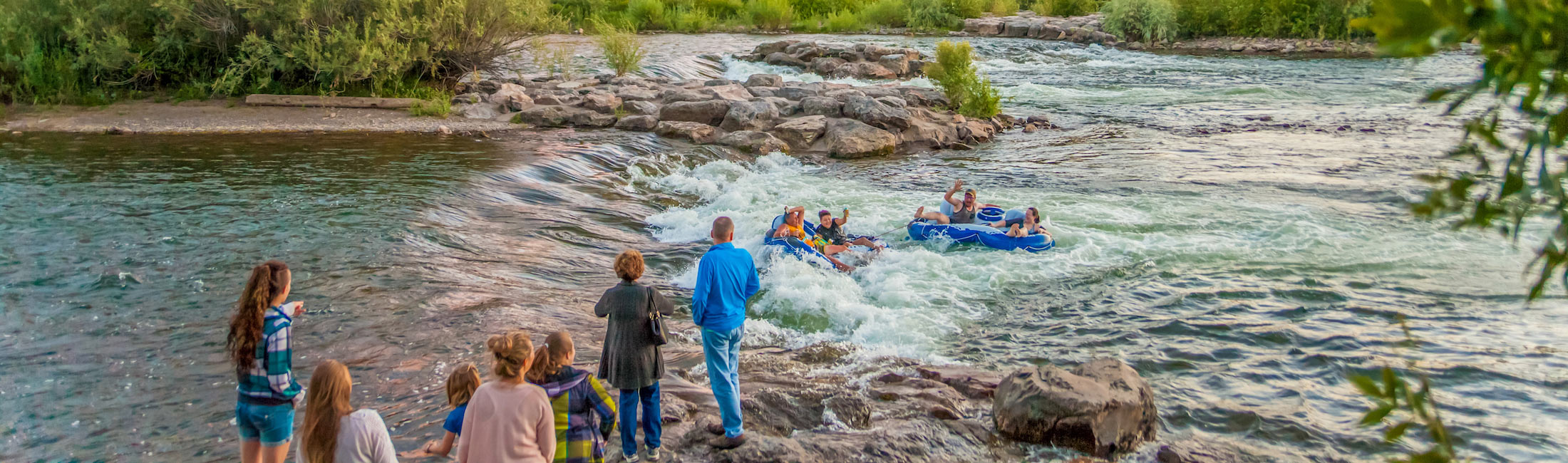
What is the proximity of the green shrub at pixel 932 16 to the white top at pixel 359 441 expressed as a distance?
38.0 metres

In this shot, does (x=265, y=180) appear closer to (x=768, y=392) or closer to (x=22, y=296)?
(x=22, y=296)

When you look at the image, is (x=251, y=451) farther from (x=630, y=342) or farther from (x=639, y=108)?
(x=639, y=108)

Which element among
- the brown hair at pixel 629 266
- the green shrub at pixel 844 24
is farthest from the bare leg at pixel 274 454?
the green shrub at pixel 844 24

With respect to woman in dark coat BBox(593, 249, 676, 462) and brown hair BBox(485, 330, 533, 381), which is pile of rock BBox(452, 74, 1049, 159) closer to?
woman in dark coat BBox(593, 249, 676, 462)

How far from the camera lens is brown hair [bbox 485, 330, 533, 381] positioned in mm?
3994

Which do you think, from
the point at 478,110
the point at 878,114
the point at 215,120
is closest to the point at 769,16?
the point at 878,114

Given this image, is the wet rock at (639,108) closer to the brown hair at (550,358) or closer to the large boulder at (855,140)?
the large boulder at (855,140)

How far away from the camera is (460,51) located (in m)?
20.8

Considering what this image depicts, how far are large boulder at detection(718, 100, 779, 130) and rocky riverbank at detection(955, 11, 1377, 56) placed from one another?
20.8 metres

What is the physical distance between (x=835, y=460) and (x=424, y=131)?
537 inches

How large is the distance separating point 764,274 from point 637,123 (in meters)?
8.62

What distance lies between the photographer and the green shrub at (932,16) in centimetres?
4069

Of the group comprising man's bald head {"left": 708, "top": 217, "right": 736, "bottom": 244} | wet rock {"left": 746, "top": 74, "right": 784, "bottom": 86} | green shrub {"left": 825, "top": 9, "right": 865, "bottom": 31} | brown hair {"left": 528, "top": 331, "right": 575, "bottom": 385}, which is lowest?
brown hair {"left": 528, "top": 331, "right": 575, "bottom": 385}

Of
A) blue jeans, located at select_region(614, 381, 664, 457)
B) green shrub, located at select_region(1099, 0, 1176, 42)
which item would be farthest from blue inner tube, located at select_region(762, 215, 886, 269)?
green shrub, located at select_region(1099, 0, 1176, 42)
